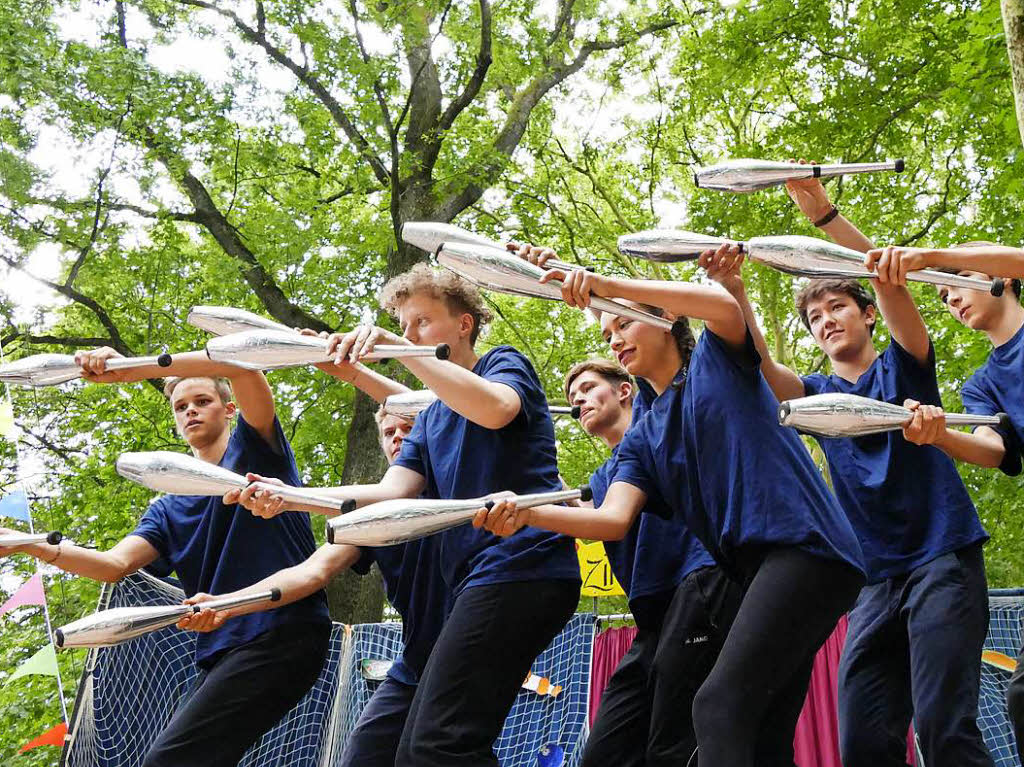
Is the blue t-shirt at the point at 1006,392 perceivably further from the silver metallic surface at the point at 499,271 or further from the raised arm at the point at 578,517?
the silver metallic surface at the point at 499,271

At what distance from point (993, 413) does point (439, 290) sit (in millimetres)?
1787

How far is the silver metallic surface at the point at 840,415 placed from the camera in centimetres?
239

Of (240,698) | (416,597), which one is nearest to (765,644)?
(416,597)

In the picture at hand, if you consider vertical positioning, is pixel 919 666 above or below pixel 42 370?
below

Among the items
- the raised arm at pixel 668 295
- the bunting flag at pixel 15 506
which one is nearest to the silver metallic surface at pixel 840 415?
the raised arm at pixel 668 295

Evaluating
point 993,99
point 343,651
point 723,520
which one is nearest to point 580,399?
point 723,520

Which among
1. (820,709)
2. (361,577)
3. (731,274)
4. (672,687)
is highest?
(731,274)

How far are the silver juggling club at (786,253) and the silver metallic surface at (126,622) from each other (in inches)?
60.5

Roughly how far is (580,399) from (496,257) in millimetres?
1415

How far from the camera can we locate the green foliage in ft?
31.0

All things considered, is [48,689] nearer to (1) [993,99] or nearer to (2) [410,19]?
(2) [410,19]

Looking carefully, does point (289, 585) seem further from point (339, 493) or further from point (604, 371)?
point (604, 371)

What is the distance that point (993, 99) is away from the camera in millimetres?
7852

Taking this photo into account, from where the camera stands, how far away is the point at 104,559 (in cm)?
377
